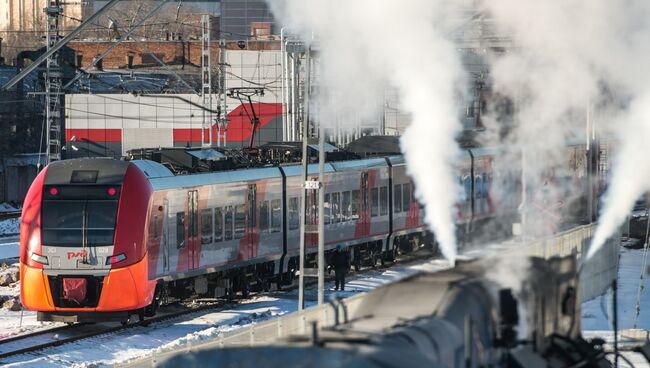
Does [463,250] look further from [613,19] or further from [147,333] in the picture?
[147,333]

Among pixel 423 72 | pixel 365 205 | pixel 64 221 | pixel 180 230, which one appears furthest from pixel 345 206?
pixel 423 72

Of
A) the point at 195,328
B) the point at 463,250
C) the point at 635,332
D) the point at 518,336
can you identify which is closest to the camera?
the point at 518,336

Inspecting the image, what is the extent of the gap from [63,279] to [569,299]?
13.3 meters

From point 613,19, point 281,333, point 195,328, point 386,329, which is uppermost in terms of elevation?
point 613,19

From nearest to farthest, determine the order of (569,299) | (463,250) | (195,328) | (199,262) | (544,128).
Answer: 1. (569,299)
2. (463,250)
3. (544,128)
4. (195,328)
5. (199,262)

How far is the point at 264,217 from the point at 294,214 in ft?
5.69

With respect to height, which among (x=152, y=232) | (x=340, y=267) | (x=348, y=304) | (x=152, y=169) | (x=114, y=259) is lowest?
(x=340, y=267)

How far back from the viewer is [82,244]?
2203cm

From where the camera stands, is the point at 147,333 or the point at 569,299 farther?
the point at 147,333

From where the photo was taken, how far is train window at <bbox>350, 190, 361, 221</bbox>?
32406 millimetres

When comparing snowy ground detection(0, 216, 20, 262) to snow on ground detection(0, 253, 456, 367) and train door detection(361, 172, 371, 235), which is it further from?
snow on ground detection(0, 253, 456, 367)

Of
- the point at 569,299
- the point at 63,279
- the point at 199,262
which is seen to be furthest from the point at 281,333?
the point at 199,262

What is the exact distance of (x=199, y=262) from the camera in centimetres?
2516

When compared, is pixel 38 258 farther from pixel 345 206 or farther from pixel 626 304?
pixel 626 304
